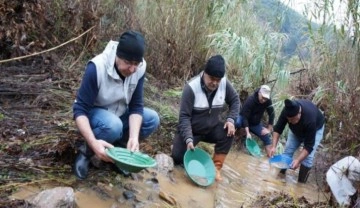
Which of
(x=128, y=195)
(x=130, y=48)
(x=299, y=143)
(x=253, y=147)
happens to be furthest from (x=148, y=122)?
(x=253, y=147)

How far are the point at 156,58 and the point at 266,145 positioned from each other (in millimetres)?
2267

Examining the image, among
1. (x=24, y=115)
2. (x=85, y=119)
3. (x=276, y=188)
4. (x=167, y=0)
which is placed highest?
(x=167, y=0)

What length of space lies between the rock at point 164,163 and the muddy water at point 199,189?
0.25 feet

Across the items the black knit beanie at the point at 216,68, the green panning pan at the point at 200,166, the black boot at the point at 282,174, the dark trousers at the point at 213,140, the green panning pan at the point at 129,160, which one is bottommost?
the black boot at the point at 282,174

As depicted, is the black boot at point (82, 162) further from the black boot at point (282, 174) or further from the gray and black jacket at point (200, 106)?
the black boot at point (282, 174)

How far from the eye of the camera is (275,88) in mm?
6914

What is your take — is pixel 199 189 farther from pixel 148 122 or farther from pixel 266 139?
pixel 266 139

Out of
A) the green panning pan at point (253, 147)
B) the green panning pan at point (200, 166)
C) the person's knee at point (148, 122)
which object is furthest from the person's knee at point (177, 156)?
the green panning pan at point (253, 147)

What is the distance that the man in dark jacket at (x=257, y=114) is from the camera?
6023mm

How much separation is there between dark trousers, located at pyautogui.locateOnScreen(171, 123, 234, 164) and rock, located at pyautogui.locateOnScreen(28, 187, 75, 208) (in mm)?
1814

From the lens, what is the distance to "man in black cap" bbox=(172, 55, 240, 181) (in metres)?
4.34

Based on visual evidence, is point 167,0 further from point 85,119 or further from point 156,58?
point 85,119

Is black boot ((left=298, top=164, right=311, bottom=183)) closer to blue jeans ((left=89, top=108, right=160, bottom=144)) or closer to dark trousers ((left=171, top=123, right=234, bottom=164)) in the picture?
dark trousers ((left=171, top=123, right=234, bottom=164))

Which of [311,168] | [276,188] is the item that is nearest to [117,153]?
[276,188]
